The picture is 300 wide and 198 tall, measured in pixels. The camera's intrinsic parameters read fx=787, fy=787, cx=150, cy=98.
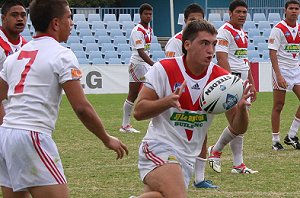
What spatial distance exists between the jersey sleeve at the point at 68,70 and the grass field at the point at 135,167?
312 cm

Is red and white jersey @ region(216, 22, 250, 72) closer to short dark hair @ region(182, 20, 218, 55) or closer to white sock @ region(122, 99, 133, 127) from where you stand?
short dark hair @ region(182, 20, 218, 55)

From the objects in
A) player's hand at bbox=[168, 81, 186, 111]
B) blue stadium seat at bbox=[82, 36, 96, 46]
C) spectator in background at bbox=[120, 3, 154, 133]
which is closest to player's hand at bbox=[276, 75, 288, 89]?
spectator in background at bbox=[120, 3, 154, 133]

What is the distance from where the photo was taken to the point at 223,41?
10.2 meters

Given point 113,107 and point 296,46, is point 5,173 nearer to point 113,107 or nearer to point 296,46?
point 296,46

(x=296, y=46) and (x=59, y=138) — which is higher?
(x=296, y=46)

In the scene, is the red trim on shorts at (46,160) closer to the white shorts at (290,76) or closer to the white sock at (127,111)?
the white shorts at (290,76)

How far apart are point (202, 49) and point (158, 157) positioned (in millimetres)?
893

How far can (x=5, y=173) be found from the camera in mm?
5449

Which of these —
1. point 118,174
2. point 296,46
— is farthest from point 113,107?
point 118,174

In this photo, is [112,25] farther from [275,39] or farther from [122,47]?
[275,39]

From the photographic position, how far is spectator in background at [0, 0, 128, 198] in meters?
5.20

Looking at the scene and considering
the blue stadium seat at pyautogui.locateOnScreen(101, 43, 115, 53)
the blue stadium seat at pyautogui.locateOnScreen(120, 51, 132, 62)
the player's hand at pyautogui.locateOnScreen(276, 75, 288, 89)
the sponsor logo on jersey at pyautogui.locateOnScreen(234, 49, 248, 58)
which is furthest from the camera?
the blue stadium seat at pyautogui.locateOnScreen(101, 43, 115, 53)

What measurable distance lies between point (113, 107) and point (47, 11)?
1454cm

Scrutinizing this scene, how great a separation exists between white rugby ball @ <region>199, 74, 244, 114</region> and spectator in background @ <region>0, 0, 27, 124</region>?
307cm
